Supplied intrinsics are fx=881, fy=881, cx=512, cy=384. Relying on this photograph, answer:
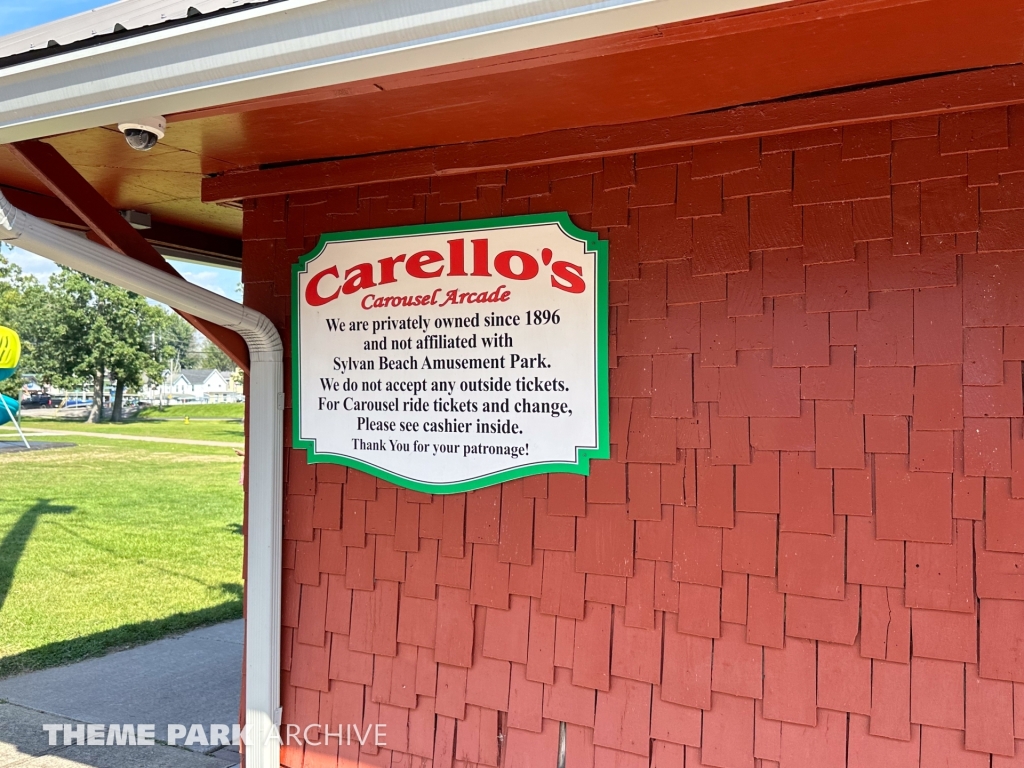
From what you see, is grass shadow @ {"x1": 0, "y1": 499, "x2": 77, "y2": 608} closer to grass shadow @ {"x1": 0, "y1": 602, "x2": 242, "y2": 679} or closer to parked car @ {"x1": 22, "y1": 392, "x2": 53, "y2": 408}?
grass shadow @ {"x1": 0, "y1": 602, "x2": 242, "y2": 679}

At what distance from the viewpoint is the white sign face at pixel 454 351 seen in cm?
303

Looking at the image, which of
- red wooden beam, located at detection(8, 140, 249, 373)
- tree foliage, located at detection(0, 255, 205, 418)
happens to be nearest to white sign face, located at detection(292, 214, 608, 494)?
red wooden beam, located at detection(8, 140, 249, 373)

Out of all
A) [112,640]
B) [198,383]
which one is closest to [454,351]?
[112,640]

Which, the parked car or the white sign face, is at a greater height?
the white sign face

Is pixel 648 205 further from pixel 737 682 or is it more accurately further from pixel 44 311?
pixel 44 311

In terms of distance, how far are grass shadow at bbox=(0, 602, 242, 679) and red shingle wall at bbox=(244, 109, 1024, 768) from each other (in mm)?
3152

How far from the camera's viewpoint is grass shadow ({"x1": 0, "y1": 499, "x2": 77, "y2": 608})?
862 centimetres

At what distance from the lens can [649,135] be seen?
2.87m

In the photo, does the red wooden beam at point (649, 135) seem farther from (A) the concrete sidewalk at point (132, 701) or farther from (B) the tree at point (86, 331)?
(B) the tree at point (86, 331)

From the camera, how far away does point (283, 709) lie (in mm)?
3557

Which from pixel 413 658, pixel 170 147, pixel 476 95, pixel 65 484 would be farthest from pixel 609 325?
pixel 65 484

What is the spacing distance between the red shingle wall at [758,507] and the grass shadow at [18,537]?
5.96 meters

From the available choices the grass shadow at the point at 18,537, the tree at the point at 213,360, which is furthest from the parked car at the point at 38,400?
the grass shadow at the point at 18,537

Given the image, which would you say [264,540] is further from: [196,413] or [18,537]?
[196,413]
